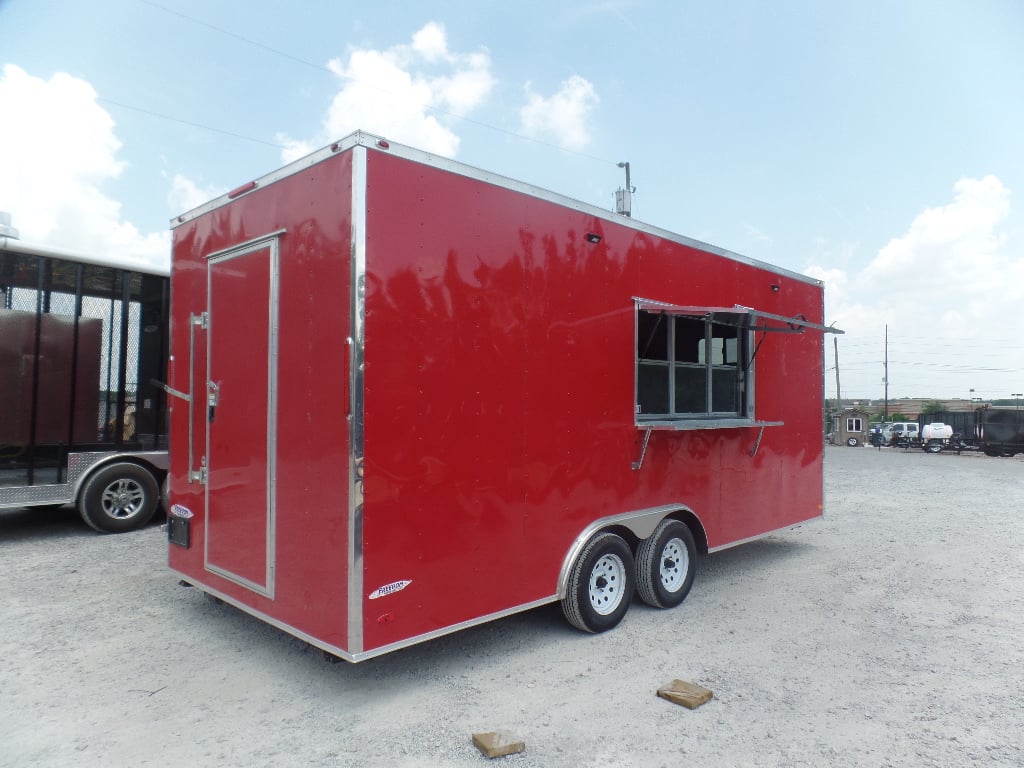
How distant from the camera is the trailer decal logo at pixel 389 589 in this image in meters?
3.33

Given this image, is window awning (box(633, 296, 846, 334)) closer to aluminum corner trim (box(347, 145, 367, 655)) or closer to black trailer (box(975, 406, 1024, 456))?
aluminum corner trim (box(347, 145, 367, 655))

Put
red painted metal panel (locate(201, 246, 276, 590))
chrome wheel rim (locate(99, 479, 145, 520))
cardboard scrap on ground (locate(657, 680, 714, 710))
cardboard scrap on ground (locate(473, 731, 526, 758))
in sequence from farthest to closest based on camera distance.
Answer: chrome wheel rim (locate(99, 479, 145, 520)), red painted metal panel (locate(201, 246, 276, 590)), cardboard scrap on ground (locate(657, 680, 714, 710)), cardboard scrap on ground (locate(473, 731, 526, 758))

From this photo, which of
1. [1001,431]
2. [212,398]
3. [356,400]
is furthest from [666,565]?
[1001,431]

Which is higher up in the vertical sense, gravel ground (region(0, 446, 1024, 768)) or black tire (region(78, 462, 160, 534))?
black tire (region(78, 462, 160, 534))

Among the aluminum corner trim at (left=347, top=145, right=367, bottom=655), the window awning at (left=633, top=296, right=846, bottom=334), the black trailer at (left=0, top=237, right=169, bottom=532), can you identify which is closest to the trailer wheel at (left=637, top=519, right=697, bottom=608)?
the window awning at (left=633, top=296, right=846, bottom=334)

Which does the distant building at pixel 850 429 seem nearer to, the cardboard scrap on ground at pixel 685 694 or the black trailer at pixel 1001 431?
the black trailer at pixel 1001 431

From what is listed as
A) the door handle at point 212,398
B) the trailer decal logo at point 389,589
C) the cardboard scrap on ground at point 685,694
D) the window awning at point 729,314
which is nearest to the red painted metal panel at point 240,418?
the door handle at point 212,398

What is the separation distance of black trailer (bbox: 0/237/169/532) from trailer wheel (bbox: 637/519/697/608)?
5.88 meters

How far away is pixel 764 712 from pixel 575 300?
2694 mm

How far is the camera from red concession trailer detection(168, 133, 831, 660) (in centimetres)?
339

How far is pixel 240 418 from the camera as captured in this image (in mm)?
4102

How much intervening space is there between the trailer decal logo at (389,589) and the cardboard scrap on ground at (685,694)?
1.57 metres

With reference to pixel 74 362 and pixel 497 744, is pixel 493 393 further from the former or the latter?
pixel 74 362

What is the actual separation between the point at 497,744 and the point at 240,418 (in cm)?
243
